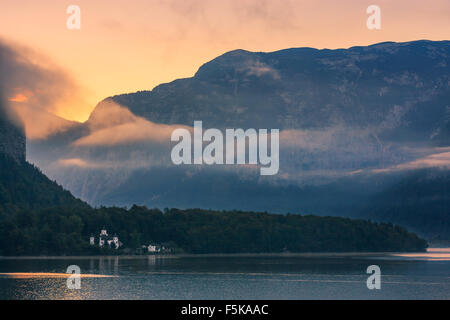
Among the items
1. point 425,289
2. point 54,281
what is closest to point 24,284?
point 54,281

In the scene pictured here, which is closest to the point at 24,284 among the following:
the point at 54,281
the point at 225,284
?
the point at 54,281

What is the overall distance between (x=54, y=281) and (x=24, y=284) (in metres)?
11.7
